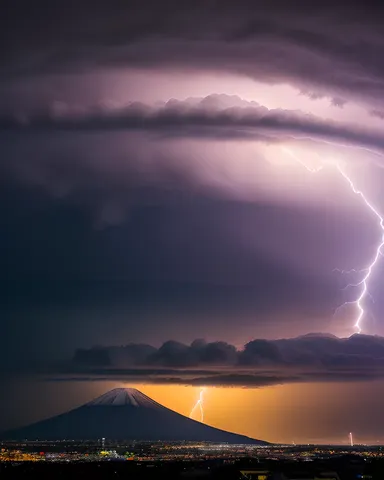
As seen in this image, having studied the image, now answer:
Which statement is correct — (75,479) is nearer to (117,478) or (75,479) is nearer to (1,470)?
(117,478)

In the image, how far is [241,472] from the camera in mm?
93062

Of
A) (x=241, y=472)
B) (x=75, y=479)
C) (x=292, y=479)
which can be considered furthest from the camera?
(x=241, y=472)

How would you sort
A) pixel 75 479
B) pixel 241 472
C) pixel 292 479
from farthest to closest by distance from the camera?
pixel 241 472, pixel 75 479, pixel 292 479

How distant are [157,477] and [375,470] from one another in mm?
21188

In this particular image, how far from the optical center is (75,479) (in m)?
81.1

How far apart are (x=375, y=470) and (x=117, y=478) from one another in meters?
24.7

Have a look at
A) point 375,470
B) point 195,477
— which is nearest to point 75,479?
point 195,477

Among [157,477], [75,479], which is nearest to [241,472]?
[157,477]

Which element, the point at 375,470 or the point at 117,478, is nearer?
the point at 117,478

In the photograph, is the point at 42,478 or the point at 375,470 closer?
the point at 42,478

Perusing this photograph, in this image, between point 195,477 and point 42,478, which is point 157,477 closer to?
point 195,477

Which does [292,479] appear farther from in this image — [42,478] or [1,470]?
[1,470]

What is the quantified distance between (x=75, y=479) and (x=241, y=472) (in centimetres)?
1732

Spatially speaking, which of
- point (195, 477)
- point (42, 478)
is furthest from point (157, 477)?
point (42, 478)
